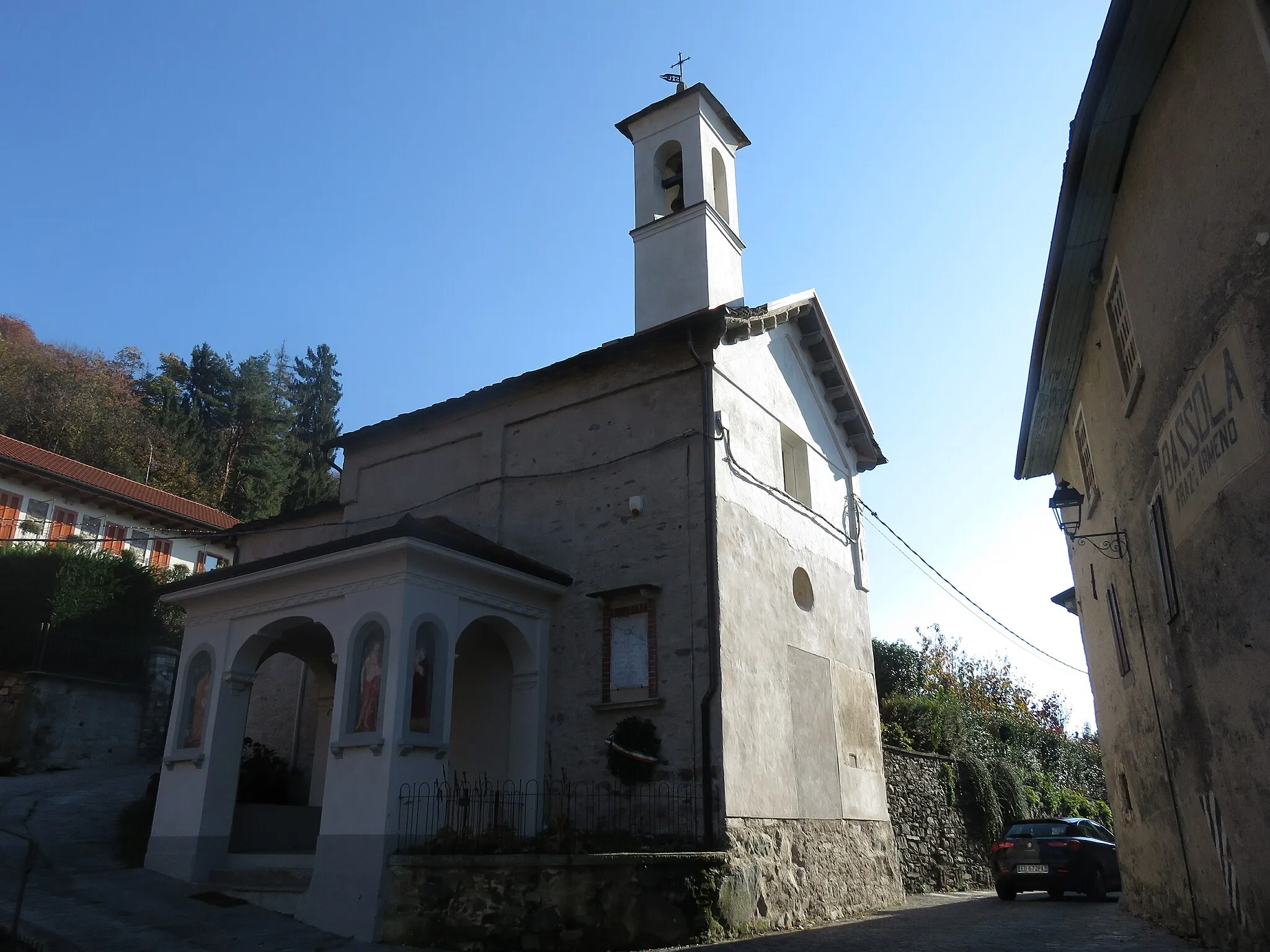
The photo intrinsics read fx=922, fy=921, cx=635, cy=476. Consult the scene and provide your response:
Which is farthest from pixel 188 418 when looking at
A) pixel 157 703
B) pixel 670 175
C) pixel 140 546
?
pixel 670 175

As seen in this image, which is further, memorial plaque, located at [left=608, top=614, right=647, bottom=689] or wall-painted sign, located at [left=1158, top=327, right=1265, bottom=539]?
memorial plaque, located at [left=608, top=614, right=647, bottom=689]

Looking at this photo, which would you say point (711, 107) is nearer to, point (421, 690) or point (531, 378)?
point (531, 378)

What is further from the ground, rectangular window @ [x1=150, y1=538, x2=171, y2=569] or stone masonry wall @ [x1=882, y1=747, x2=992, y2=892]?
rectangular window @ [x1=150, y1=538, x2=171, y2=569]

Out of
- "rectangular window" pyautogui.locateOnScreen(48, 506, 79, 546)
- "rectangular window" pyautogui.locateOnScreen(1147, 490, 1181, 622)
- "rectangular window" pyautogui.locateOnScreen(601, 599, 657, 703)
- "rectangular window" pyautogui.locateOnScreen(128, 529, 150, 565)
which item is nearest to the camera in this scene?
"rectangular window" pyautogui.locateOnScreen(1147, 490, 1181, 622)

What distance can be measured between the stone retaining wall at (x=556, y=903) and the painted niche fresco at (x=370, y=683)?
1.74m

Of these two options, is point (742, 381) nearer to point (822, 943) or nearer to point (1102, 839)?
point (822, 943)

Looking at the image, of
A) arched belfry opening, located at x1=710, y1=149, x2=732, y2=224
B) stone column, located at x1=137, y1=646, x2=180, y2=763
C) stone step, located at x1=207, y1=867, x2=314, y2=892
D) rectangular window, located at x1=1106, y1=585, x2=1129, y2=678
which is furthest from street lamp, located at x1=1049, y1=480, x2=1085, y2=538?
stone column, located at x1=137, y1=646, x2=180, y2=763

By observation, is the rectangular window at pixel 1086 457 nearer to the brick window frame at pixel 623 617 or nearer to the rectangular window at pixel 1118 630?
the rectangular window at pixel 1118 630

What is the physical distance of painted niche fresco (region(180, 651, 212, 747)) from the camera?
39.5ft

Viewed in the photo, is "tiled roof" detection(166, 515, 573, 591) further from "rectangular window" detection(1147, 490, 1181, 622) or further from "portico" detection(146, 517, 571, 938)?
"rectangular window" detection(1147, 490, 1181, 622)

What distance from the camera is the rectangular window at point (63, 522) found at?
28.7 metres

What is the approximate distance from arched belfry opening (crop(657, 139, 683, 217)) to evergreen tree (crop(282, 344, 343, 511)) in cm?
2975

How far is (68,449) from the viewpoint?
38594mm

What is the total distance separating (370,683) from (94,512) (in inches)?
969
